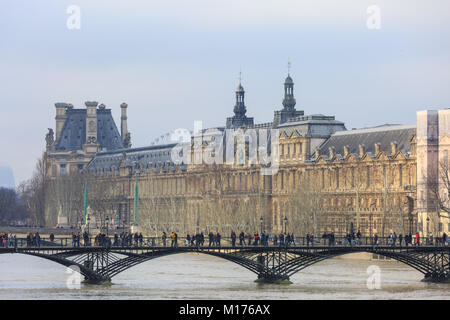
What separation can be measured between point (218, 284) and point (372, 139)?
2400 inches

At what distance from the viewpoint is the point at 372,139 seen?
6294 inches

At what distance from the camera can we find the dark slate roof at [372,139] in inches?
6033

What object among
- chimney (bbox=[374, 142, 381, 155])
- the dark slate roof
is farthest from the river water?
chimney (bbox=[374, 142, 381, 155])

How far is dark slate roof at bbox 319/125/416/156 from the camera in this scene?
15325 cm

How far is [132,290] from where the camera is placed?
95.8 metres

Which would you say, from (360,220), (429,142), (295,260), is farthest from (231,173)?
(295,260)

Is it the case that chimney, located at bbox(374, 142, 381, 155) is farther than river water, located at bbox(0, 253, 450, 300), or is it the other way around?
chimney, located at bbox(374, 142, 381, 155)

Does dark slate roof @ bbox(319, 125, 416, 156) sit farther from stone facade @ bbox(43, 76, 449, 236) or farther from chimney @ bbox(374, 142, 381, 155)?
chimney @ bbox(374, 142, 381, 155)

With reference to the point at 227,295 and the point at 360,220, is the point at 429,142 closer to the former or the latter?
the point at 360,220

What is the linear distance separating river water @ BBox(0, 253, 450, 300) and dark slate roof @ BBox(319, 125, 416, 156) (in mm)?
26230

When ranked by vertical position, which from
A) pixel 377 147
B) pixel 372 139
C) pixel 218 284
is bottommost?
pixel 218 284

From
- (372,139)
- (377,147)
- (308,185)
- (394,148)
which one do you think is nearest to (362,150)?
(372,139)

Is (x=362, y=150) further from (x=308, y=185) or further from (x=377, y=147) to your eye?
(x=308, y=185)
